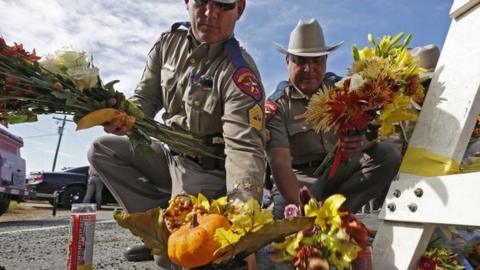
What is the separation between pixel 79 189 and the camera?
16672 mm

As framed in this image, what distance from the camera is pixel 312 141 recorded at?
3629 mm

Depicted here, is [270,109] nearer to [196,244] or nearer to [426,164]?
[426,164]

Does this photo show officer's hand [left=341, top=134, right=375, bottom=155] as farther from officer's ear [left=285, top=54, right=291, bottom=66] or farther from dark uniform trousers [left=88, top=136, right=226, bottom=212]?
officer's ear [left=285, top=54, right=291, bottom=66]

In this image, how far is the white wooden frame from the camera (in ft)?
5.25

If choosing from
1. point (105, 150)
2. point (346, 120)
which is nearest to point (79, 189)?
point (105, 150)

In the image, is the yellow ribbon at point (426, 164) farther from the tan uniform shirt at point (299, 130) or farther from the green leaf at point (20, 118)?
the green leaf at point (20, 118)

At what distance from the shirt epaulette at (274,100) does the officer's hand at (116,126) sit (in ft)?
4.35

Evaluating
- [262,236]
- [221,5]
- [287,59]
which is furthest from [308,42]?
[262,236]

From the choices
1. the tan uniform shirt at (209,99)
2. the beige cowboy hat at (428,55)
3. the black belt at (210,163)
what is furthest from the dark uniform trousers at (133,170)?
the beige cowboy hat at (428,55)

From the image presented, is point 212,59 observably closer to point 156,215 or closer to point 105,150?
point 105,150

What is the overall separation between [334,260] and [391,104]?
813 mm

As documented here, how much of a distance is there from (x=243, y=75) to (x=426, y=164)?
1.25 metres

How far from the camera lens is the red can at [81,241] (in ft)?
5.65

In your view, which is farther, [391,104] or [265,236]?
[391,104]
